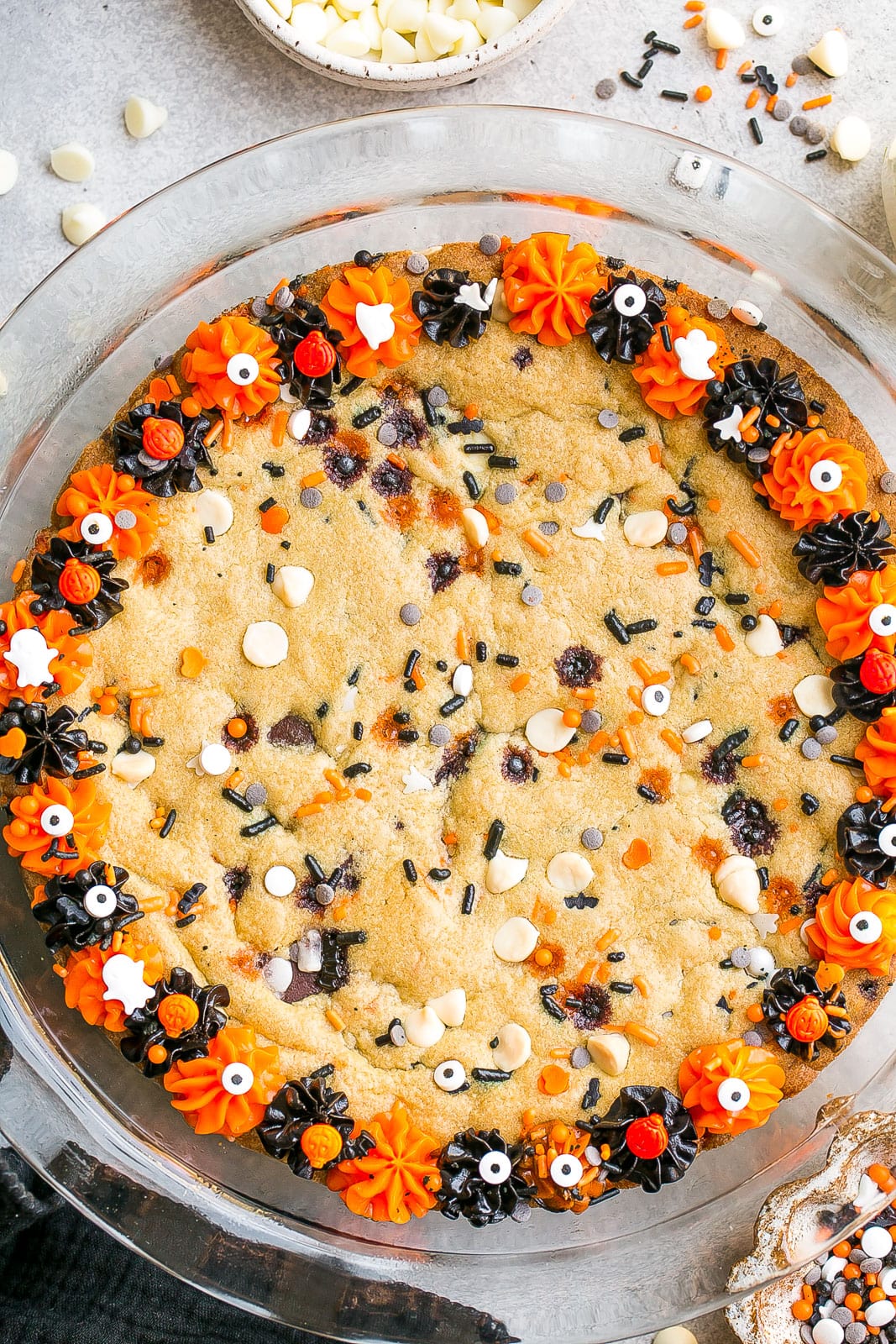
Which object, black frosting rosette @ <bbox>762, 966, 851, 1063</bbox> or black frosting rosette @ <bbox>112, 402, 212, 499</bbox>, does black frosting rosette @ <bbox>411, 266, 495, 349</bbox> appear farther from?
black frosting rosette @ <bbox>762, 966, 851, 1063</bbox>

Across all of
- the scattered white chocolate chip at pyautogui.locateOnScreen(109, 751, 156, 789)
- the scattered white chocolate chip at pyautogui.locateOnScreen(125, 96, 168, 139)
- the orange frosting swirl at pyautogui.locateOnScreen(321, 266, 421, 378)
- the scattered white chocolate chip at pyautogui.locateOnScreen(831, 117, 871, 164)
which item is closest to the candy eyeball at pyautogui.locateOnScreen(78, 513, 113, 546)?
the scattered white chocolate chip at pyautogui.locateOnScreen(109, 751, 156, 789)

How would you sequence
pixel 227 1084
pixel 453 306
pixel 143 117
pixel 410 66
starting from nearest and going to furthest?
pixel 227 1084, pixel 453 306, pixel 410 66, pixel 143 117

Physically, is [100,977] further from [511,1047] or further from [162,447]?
[162,447]

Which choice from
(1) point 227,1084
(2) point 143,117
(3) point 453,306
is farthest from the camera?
(2) point 143,117

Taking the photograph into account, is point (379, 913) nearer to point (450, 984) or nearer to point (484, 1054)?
point (450, 984)

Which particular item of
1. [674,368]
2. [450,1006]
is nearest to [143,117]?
[674,368]

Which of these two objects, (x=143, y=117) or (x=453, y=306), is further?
(x=143, y=117)

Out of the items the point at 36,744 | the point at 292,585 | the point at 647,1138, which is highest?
the point at 292,585
